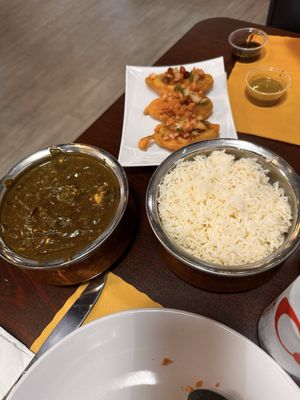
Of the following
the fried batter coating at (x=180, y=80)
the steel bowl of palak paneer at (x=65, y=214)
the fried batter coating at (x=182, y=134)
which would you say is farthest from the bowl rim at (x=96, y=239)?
the fried batter coating at (x=180, y=80)

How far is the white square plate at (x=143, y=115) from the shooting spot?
1.43 m

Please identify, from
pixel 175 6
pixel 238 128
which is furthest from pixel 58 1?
pixel 238 128

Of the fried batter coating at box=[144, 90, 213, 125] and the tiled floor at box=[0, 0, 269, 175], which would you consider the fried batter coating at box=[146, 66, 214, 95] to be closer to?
the fried batter coating at box=[144, 90, 213, 125]

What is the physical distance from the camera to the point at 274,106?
1568 millimetres

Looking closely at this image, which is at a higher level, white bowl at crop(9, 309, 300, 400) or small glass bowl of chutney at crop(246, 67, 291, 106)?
small glass bowl of chutney at crop(246, 67, 291, 106)

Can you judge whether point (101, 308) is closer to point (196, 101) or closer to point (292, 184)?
point (292, 184)

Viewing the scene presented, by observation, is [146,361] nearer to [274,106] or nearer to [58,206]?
[58,206]

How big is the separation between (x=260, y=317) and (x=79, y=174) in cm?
78

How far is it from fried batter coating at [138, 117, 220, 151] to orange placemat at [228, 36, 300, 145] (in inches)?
6.3

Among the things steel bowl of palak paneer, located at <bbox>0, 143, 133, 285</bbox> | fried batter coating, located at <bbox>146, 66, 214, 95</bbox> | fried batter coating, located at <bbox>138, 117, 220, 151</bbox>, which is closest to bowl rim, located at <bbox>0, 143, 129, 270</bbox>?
steel bowl of palak paneer, located at <bbox>0, 143, 133, 285</bbox>

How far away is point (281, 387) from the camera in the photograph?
2.62ft

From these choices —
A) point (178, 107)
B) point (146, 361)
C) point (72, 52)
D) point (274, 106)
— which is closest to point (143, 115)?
point (178, 107)

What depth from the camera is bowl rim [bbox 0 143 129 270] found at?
101cm

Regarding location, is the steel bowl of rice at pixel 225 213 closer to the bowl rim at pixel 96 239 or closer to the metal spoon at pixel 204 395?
the bowl rim at pixel 96 239
